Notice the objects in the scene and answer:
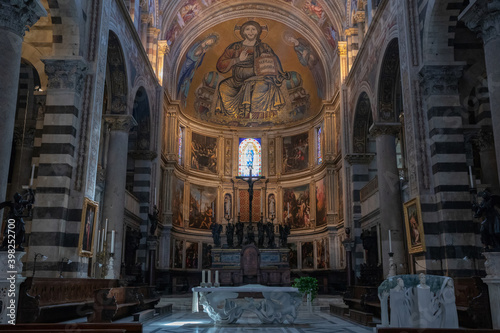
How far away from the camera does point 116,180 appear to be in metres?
19.0

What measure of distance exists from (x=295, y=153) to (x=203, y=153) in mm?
6805

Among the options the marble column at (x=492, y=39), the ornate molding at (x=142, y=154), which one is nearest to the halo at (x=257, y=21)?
the ornate molding at (x=142, y=154)

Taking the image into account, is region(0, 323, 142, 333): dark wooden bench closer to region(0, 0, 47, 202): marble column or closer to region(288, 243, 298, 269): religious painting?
region(0, 0, 47, 202): marble column

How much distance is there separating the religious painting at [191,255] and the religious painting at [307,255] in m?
7.33

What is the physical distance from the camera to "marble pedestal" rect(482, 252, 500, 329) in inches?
327

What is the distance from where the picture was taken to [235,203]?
1396 inches

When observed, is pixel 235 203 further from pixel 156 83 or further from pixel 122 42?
pixel 122 42

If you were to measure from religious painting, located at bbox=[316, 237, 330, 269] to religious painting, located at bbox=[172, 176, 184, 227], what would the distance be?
30.3ft

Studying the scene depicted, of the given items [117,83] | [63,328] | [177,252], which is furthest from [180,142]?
[63,328]

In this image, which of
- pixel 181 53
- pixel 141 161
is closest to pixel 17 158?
pixel 141 161

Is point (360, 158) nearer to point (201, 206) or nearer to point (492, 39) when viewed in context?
point (201, 206)

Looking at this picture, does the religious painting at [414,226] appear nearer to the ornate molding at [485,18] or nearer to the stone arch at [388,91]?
the ornate molding at [485,18]

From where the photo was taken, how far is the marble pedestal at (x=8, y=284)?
25.6 feet

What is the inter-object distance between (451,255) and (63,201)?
35.0 ft
